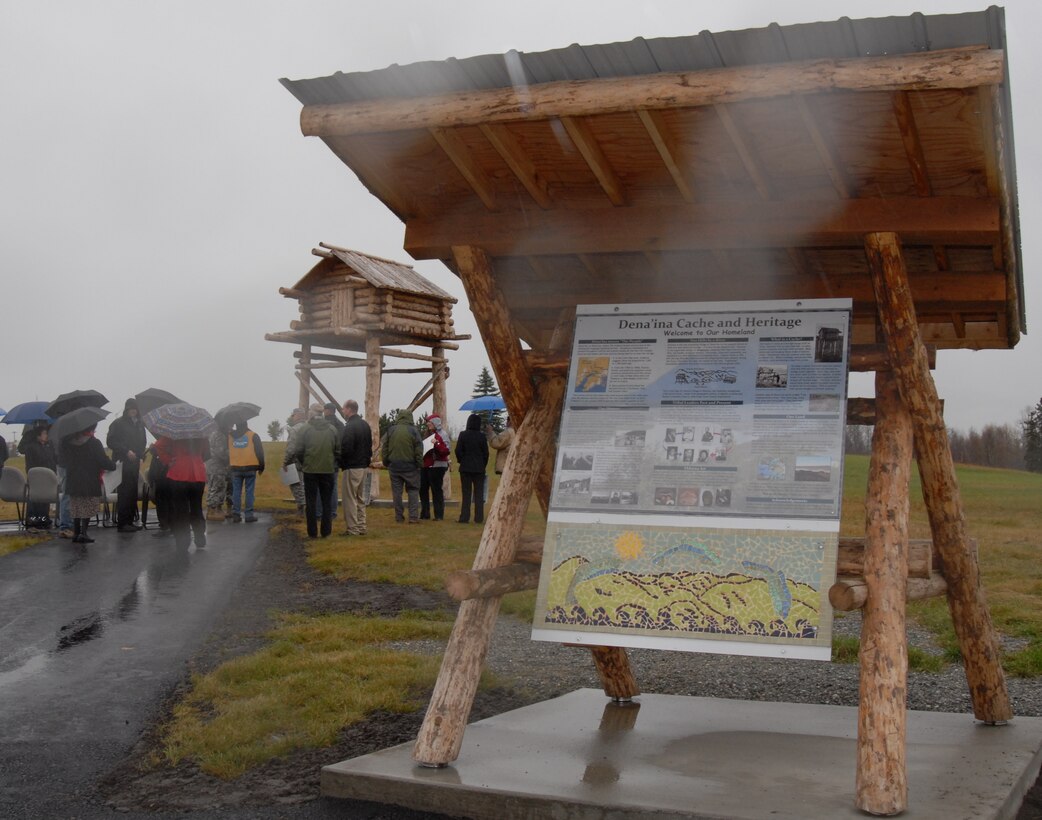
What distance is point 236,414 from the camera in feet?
68.8

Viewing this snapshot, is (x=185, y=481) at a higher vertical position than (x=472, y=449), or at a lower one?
lower

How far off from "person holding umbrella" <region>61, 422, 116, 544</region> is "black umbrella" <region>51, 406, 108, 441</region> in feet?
0.17

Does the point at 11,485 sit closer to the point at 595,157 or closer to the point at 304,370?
the point at 304,370

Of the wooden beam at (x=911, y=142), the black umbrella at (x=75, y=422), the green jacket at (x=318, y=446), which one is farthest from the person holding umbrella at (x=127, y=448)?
the wooden beam at (x=911, y=142)

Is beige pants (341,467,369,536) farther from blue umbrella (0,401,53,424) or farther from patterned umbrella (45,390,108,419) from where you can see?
blue umbrella (0,401,53,424)

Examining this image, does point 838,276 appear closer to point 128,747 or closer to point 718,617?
point 718,617

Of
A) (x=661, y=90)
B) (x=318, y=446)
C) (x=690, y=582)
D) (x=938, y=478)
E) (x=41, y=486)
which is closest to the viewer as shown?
(x=661, y=90)

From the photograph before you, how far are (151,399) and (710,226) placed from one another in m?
15.9

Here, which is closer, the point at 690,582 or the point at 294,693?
the point at 690,582

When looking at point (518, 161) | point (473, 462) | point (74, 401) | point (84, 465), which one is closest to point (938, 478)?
point (518, 161)

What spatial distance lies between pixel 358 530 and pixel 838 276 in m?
13.9

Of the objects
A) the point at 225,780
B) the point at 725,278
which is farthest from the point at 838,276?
the point at 225,780

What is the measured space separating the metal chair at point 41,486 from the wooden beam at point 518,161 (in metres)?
15.8

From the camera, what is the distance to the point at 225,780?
5.64 metres
